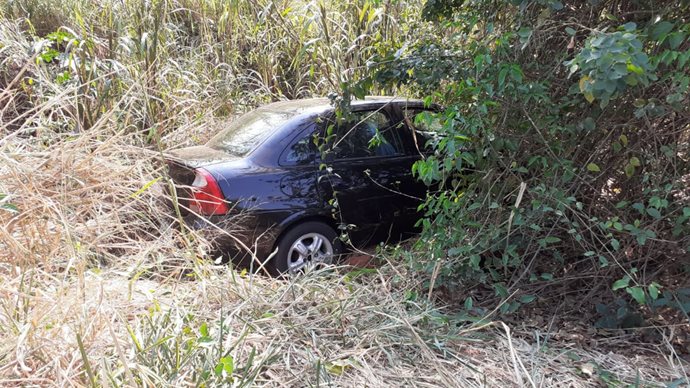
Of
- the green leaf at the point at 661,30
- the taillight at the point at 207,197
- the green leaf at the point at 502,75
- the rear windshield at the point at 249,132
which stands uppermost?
the green leaf at the point at 661,30

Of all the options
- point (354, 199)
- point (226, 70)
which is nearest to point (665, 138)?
point (354, 199)

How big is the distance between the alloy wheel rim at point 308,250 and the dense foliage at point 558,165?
3.98 ft

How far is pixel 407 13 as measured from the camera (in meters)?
5.66

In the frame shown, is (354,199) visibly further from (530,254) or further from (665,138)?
(665,138)

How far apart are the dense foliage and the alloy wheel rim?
3.98 ft

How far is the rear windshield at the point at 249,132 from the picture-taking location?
4.48 metres

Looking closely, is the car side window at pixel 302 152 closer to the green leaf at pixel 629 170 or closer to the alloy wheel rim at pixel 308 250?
the alloy wheel rim at pixel 308 250

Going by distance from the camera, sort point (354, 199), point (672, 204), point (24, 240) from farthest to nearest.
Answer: point (354, 199), point (24, 240), point (672, 204)

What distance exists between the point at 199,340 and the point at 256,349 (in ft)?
0.97

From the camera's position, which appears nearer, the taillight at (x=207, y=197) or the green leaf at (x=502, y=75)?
the green leaf at (x=502, y=75)

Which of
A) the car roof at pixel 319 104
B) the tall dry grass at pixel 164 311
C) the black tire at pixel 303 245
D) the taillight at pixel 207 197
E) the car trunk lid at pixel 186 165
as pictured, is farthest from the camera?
the car roof at pixel 319 104

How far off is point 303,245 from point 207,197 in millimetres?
848


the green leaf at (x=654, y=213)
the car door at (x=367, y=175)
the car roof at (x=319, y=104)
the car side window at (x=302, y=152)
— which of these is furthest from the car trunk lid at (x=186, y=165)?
the green leaf at (x=654, y=213)

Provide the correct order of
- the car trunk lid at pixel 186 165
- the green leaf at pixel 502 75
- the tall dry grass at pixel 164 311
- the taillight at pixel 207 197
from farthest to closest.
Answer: the car trunk lid at pixel 186 165 → the taillight at pixel 207 197 → the green leaf at pixel 502 75 → the tall dry grass at pixel 164 311
